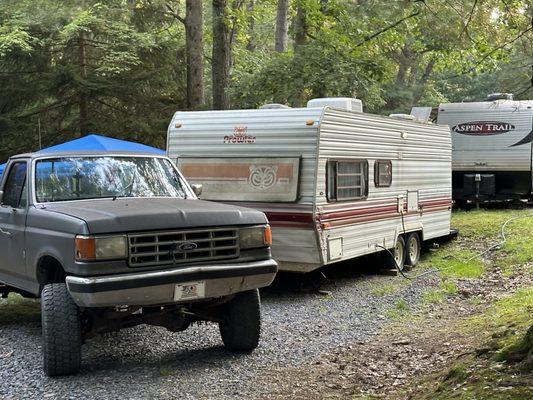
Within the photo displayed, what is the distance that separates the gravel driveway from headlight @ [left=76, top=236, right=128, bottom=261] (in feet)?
3.50

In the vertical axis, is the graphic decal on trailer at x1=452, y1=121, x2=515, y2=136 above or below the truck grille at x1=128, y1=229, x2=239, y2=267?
above

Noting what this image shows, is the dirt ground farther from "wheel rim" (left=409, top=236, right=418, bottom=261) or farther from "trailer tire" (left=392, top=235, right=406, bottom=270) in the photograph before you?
"wheel rim" (left=409, top=236, right=418, bottom=261)

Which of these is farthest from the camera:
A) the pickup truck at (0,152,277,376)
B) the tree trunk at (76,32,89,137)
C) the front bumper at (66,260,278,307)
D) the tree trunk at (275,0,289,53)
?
the tree trunk at (275,0,289,53)

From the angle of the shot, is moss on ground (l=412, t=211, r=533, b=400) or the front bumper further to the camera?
the front bumper

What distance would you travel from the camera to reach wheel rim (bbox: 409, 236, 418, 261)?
1212 cm

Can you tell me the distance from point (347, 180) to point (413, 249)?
3.43m

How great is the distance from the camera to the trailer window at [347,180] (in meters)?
9.21

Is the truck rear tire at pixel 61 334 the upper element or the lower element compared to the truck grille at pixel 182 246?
lower

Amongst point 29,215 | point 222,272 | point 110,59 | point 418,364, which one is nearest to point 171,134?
point 29,215

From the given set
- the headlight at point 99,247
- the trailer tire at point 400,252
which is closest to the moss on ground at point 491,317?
the trailer tire at point 400,252

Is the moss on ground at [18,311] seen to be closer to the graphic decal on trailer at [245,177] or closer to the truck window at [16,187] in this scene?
the truck window at [16,187]

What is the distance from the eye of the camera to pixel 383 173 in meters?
10.7

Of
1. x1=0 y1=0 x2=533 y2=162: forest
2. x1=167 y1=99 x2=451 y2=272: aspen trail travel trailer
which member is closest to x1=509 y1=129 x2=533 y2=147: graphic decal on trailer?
x1=0 y1=0 x2=533 y2=162: forest

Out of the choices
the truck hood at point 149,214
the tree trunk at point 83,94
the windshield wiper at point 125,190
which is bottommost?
the truck hood at point 149,214
